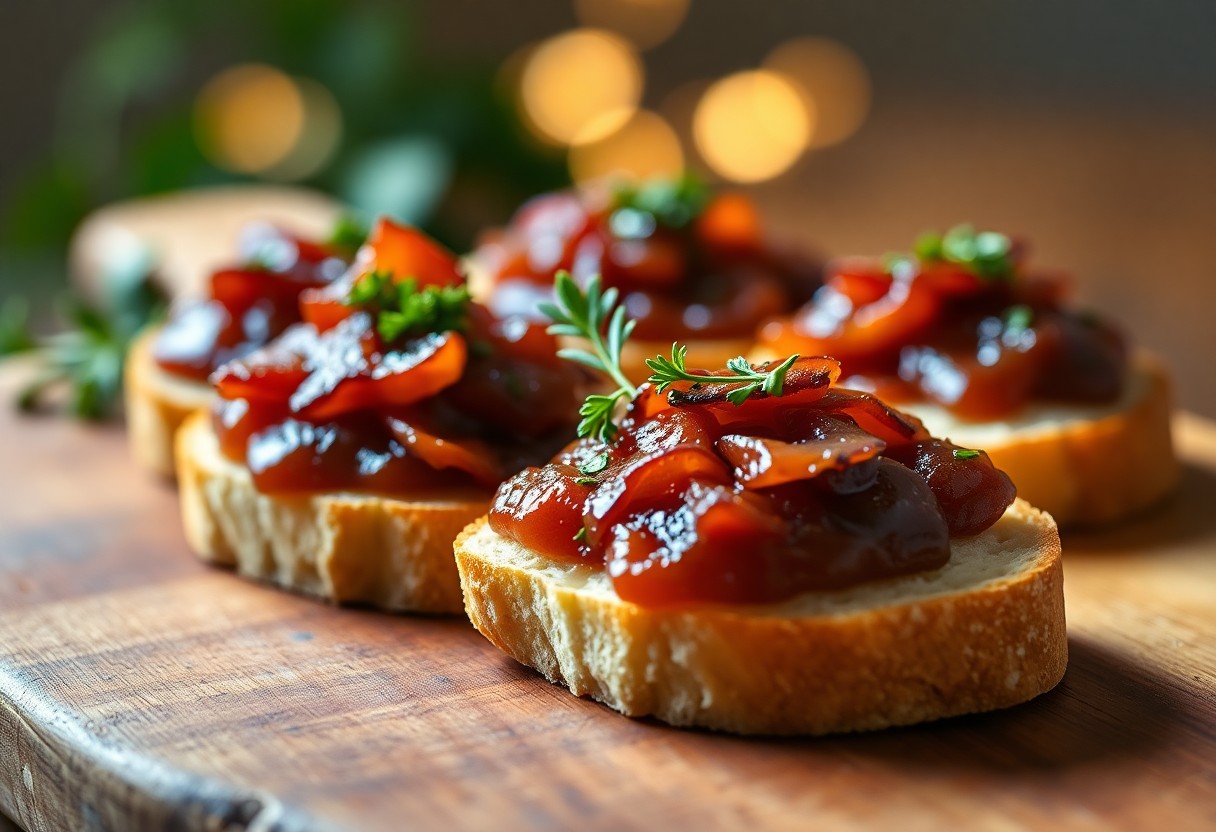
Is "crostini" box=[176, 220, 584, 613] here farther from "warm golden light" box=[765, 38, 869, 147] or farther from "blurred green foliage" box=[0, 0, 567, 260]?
Result: "warm golden light" box=[765, 38, 869, 147]

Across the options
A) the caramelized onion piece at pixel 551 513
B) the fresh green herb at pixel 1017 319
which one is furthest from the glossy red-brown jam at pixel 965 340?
the caramelized onion piece at pixel 551 513

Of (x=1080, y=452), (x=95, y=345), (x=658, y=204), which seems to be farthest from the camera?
(x=95, y=345)

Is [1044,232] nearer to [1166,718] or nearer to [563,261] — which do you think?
[563,261]

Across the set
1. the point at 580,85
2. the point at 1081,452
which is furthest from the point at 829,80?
the point at 1081,452

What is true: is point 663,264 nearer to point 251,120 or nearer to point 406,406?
point 406,406

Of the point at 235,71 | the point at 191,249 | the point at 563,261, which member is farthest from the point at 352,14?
the point at 563,261

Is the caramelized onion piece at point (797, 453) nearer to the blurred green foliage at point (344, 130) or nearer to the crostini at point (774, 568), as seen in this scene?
the crostini at point (774, 568)
